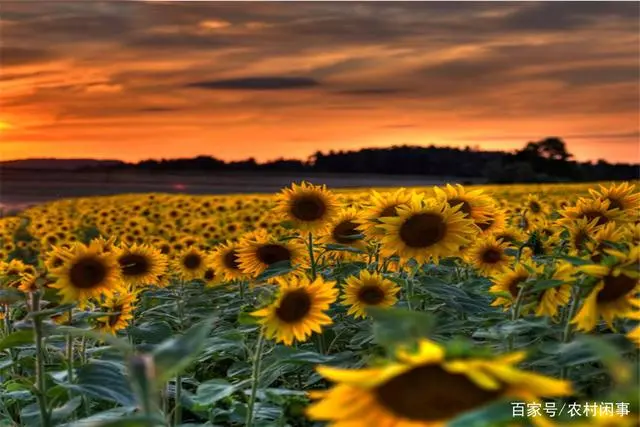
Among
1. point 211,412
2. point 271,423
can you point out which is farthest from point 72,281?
point 271,423

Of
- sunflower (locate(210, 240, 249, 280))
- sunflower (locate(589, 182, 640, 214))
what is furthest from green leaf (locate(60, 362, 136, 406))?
sunflower (locate(210, 240, 249, 280))

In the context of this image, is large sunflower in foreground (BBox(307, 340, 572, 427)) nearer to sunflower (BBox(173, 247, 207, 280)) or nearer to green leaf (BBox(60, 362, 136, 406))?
green leaf (BBox(60, 362, 136, 406))

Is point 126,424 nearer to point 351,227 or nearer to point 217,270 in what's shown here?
point 351,227

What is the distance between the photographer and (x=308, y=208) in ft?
16.0

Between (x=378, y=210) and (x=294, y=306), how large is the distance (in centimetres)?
108

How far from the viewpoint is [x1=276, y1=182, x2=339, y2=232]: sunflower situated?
4.84 m

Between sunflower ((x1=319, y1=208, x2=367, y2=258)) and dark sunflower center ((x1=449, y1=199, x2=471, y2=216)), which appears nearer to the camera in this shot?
dark sunflower center ((x1=449, y1=199, x2=471, y2=216))

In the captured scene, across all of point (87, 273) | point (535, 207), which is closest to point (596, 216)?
point (87, 273)

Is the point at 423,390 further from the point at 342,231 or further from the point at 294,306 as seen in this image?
the point at 342,231

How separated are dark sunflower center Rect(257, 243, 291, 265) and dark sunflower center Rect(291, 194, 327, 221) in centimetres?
21

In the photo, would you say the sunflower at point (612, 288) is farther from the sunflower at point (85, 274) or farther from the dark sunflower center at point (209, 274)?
the dark sunflower center at point (209, 274)

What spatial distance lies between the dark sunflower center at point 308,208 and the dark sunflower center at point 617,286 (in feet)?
8.29

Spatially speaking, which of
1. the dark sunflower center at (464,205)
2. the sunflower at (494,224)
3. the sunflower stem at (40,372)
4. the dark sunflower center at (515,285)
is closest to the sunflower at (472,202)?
the dark sunflower center at (464,205)

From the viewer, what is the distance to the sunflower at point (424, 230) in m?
3.73
